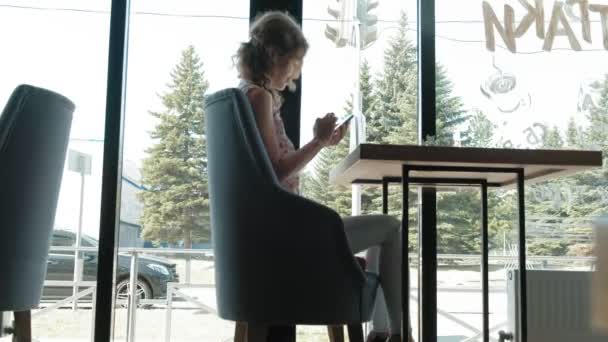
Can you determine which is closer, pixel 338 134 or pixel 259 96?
pixel 259 96

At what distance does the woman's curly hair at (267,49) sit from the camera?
5.70 feet

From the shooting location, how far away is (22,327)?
176cm

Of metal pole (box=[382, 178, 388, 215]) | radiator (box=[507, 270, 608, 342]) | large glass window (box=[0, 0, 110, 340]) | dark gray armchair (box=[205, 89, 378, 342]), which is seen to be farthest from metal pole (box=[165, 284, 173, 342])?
radiator (box=[507, 270, 608, 342])

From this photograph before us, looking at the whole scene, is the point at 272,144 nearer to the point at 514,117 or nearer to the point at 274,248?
the point at 274,248

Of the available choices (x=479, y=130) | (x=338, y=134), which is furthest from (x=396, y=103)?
(x=338, y=134)

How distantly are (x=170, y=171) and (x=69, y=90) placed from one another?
563 millimetres

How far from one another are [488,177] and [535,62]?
105cm

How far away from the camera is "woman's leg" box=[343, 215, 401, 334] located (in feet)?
4.95

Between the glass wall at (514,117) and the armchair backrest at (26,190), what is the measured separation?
157 cm

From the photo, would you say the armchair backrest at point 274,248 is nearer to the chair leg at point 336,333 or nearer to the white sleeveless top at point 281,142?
the white sleeveless top at point 281,142

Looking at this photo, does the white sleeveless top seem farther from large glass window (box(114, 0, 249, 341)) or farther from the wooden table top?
large glass window (box(114, 0, 249, 341))

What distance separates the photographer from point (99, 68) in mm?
2588

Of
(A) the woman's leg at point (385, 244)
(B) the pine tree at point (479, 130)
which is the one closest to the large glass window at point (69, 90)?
(A) the woman's leg at point (385, 244)

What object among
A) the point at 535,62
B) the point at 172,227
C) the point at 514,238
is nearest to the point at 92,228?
the point at 172,227
